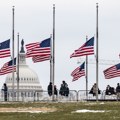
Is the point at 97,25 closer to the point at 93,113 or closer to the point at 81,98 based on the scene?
the point at 81,98

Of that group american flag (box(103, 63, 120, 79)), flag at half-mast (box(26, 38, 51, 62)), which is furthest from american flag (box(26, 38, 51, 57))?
american flag (box(103, 63, 120, 79))

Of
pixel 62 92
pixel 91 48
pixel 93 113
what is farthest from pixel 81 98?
pixel 93 113

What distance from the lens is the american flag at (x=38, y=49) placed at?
80.6m

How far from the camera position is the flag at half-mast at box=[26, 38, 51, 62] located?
264ft

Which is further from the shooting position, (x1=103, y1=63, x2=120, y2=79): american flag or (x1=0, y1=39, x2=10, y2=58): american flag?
(x1=103, y1=63, x2=120, y2=79): american flag

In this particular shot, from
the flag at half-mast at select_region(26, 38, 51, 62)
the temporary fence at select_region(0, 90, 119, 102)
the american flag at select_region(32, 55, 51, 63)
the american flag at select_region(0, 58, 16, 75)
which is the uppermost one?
the flag at half-mast at select_region(26, 38, 51, 62)

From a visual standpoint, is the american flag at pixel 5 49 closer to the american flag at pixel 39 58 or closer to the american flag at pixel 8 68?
the american flag at pixel 8 68

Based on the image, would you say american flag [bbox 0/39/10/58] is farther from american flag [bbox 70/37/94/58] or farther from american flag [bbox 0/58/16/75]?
american flag [bbox 70/37/94/58]

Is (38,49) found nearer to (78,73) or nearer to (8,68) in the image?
(8,68)

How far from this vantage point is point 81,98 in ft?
289

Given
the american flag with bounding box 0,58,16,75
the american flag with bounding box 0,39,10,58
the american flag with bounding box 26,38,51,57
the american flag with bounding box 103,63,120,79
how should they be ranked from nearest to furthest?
the american flag with bounding box 26,38,51,57
the american flag with bounding box 0,39,10,58
the american flag with bounding box 103,63,120,79
the american flag with bounding box 0,58,16,75

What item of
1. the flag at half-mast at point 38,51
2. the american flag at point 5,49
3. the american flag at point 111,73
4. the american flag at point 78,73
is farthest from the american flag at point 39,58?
the american flag at point 78,73

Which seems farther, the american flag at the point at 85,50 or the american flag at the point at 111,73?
the american flag at the point at 111,73

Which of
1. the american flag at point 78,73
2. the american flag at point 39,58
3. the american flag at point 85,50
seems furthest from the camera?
the american flag at point 78,73
